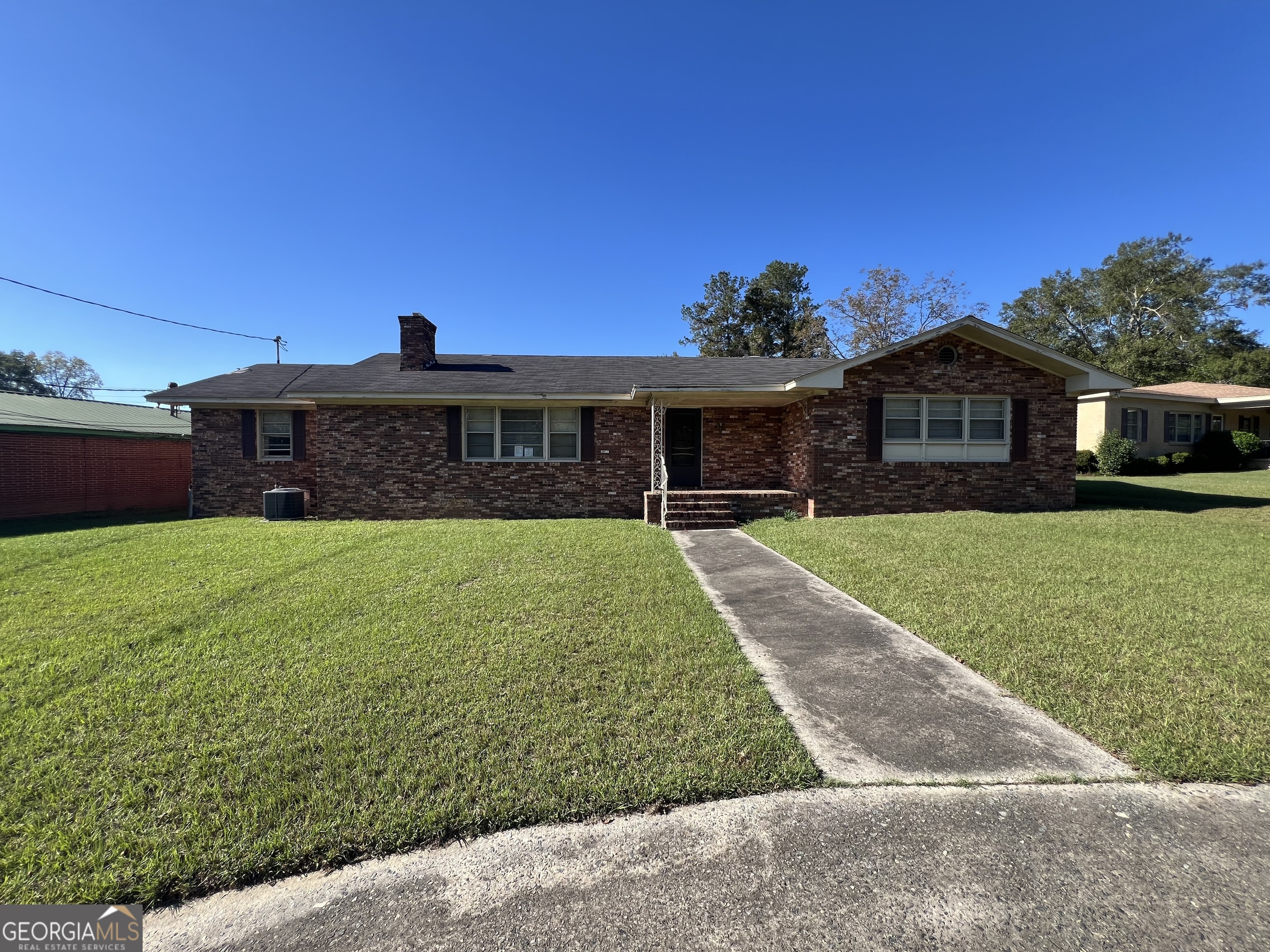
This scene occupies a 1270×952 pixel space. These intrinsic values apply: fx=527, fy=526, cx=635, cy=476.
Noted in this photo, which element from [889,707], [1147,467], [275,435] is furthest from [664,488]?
[1147,467]

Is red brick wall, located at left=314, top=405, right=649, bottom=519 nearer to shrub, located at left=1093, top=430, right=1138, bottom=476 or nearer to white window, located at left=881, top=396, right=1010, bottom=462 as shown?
white window, located at left=881, top=396, right=1010, bottom=462

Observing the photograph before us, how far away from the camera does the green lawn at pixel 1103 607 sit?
9.29ft

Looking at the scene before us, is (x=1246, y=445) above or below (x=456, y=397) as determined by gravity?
below

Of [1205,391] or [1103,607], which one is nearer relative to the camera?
[1103,607]

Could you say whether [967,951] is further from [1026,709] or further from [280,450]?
[280,450]

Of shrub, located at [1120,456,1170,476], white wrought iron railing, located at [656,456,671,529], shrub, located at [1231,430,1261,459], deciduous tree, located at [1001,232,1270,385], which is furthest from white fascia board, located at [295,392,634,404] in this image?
deciduous tree, located at [1001,232,1270,385]

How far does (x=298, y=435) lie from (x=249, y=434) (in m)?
1.06

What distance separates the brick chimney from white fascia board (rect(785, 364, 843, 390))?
8.68 meters

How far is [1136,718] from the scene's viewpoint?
9.45 ft

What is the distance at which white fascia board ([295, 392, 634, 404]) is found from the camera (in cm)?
1074

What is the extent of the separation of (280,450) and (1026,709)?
1434 cm

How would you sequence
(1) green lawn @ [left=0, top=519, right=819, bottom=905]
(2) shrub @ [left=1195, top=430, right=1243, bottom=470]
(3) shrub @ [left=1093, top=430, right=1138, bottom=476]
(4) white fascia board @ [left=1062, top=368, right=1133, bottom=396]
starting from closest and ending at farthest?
(1) green lawn @ [left=0, top=519, right=819, bottom=905] < (4) white fascia board @ [left=1062, top=368, right=1133, bottom=396] < (3) shrub @ [left=1093, top=430, right=1138, bottom=476] < (2) shrub @ [left=1195, top=430, right=1243, bottom=470]

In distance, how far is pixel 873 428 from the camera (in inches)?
414

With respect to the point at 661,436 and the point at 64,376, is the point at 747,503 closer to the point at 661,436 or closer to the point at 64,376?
the point at 661,436
